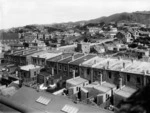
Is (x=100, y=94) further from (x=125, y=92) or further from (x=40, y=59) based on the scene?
(x=40, y=59)

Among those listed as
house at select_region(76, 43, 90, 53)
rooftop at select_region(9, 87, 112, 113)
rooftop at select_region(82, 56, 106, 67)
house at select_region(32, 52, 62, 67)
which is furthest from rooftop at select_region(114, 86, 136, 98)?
house at select_region(76, 43, 90, 53)

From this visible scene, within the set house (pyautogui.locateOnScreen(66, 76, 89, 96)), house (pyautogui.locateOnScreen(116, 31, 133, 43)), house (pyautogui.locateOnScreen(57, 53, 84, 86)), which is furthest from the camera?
house (pyautogui.locateOnScreen(116, 31, 133, 43))

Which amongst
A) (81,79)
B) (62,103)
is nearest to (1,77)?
(81,79)

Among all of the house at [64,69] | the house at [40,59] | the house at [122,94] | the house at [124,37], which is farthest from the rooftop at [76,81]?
the house at [124,37]

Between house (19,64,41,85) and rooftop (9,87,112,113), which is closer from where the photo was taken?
rooftop (9,87,112,113)

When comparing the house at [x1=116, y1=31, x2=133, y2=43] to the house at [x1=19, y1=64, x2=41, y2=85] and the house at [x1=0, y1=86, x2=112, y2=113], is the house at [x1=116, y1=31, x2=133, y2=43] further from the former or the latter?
the house at [x1=0, y1=86, x2=112, y2=113]

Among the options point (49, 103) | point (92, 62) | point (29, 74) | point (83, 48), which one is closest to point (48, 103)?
point (49, 103)

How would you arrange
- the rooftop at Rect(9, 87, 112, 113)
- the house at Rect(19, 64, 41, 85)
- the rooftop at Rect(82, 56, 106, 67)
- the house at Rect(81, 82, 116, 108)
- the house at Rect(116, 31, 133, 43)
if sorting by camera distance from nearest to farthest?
1. the rooftop at Rect(9, 87, 112, 113)
2. the house at Rect(81, 82, 116, 108)
3. the rooftop at Rect(82, 56, 106, 67)
4. the house at Rect(19, 64, 41, 85)
5. the house at Rect(116, 31, 133, 43)

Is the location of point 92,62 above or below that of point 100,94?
above
